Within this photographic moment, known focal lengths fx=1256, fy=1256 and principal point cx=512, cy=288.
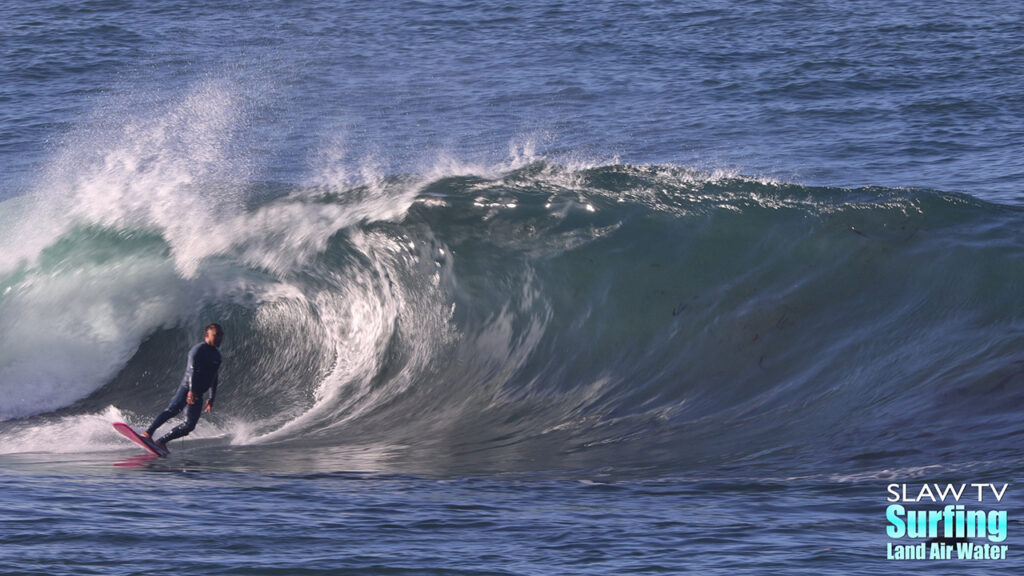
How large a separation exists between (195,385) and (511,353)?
2876 millimetres

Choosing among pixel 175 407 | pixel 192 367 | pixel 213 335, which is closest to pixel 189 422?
pixel 175 407

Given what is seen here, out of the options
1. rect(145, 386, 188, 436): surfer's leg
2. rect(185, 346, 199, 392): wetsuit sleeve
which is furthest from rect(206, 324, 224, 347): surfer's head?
rect(145, 386, 188, 436): surfer's leg

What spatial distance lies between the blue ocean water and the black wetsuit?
1.10 feet

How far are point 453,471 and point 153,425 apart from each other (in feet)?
8.96

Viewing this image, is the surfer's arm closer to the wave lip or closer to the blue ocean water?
the blue ocean water

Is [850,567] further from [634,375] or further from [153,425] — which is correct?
[153,425]

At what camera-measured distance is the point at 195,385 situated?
997 centimetres

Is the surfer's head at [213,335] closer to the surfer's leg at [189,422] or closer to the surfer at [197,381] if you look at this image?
the surfer at [197,381]

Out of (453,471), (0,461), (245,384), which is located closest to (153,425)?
(0,461)

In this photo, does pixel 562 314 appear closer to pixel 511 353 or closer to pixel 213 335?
pixel 511 353

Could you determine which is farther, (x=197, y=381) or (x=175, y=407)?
(x=175, y=407)

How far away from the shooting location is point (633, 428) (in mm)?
9695

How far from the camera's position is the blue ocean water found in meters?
6.88

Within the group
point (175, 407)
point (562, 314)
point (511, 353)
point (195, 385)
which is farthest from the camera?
point (562, 314)
